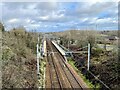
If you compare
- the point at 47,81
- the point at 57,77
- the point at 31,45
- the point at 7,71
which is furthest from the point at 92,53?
the point at 7,71

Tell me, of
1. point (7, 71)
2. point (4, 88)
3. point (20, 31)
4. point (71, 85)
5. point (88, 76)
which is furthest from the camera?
point (20, 31)

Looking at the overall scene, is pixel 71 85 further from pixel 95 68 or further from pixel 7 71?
pixel 7 71

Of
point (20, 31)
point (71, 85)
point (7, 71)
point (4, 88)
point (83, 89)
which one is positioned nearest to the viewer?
point (4, 88)

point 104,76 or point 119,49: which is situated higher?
point 119,49

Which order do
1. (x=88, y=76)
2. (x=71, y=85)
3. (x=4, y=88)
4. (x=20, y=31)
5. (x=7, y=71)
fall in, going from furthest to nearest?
(x=20, y=31) < (x=88, y=76) < (x=71, y=85) < (x=7, y=71) < (x=4, y=88)

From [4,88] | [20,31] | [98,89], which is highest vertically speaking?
[20,31]

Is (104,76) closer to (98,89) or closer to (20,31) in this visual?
(98,89)

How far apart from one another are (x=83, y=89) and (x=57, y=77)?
4.98 metres

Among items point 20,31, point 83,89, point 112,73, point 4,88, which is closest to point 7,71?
point 4,88

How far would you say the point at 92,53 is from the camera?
31469 millimetres

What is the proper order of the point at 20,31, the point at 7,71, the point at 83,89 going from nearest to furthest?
the point at 7,71
the point at 83,89
the point at 20,31

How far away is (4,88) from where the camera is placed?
11.6 meters

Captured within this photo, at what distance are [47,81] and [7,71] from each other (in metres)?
7.49

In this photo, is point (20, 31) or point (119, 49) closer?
point (119, 49)
